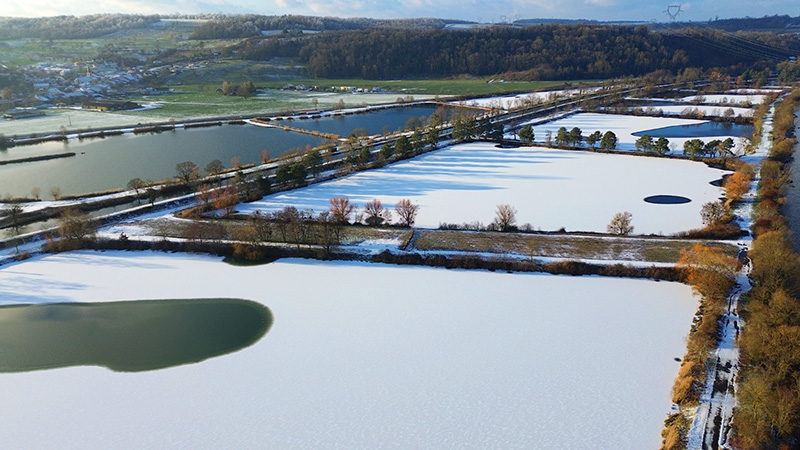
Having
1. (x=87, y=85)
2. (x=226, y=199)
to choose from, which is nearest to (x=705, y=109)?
(x=226, y=199)

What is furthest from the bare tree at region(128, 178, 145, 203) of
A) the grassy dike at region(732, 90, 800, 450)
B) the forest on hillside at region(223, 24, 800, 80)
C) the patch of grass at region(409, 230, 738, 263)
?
the forest on hillside at region(223, 24, 800, 80)

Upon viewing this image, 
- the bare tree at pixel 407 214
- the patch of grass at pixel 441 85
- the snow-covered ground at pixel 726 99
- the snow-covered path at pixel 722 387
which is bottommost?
the snow-covered path at pixel 722 387

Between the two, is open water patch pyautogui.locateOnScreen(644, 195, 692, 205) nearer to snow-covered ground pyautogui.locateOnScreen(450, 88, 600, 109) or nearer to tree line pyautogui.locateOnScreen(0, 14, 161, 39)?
snow-covered ground pyautogui.locateOnScreen(450, 88, 600, 109)

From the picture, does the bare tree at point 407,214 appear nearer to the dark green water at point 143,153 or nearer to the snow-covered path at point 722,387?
the snow-covered path at point 722,387

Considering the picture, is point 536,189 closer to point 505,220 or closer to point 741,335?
point 505,220

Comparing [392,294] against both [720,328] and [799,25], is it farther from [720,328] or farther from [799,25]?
[799,25]

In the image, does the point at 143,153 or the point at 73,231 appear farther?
the point at 143,153

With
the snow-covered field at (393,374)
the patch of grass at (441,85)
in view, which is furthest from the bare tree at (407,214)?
the patch of grass at (441,85)
